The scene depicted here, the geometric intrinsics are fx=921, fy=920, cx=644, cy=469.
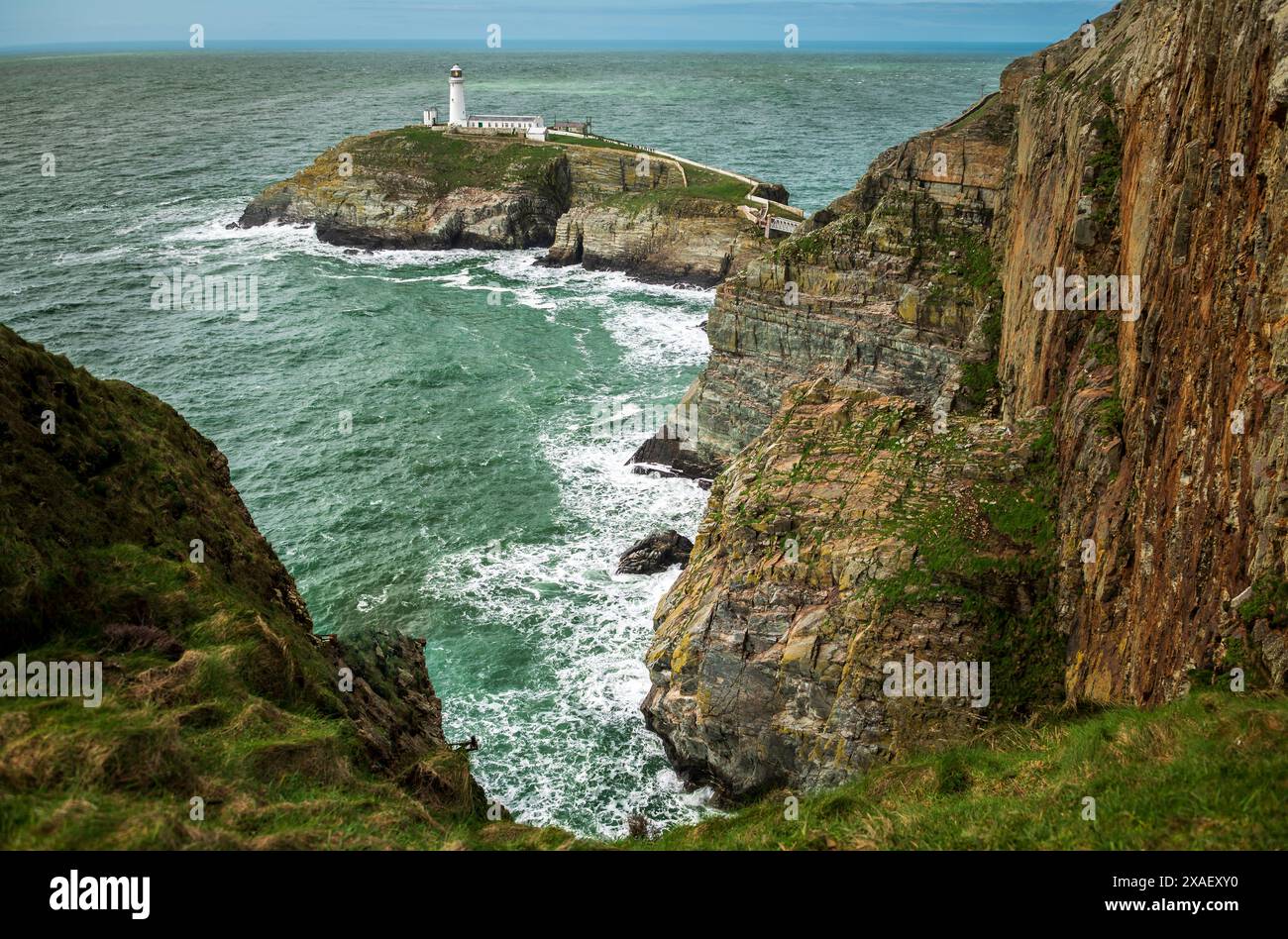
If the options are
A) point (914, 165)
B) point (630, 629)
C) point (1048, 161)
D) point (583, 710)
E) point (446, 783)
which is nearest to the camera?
point (446, 783)

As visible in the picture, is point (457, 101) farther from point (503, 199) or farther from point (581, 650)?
point (581, 650)

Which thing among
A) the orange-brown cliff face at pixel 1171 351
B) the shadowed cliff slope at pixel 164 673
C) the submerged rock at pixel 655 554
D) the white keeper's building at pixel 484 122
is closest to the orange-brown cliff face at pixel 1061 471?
the orange-brown cliff face at pixel 1171 351

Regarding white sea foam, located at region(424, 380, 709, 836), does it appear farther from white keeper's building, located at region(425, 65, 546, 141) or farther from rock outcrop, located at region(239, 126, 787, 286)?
white keeper's building, located at region(425, 65, 546, 141)

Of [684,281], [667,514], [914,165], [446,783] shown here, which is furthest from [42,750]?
[684,281]

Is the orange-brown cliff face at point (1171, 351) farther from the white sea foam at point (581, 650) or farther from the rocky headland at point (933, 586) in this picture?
the white sea foam at point (581, 650)

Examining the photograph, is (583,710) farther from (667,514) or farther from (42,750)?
(42,750)

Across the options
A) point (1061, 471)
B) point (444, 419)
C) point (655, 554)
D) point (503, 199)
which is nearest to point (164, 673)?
point (1061, 471)

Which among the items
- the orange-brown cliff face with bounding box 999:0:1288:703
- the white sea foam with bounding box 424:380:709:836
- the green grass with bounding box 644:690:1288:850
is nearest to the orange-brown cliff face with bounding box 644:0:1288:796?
the orange-brown cliff face with bounding box 999:0:1288:703
